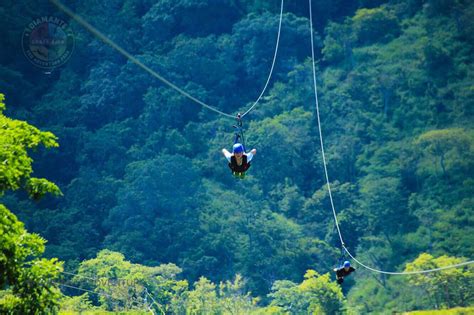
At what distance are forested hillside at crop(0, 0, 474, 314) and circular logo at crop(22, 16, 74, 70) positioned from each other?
2.02 feet

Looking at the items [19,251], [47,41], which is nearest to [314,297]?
[47,41]

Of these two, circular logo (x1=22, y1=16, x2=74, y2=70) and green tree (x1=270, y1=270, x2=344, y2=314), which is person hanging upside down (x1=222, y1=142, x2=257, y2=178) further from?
circular logo (x1=22, y1=16, x2=74, y2=70)

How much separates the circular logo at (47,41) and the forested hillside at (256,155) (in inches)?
24.2

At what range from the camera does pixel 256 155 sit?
55500 mm

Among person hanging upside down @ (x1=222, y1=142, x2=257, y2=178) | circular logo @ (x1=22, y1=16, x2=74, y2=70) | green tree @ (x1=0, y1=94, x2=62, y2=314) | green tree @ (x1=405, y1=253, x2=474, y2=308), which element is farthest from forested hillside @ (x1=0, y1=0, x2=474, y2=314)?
green tree @ (x1=0, y1=94, x2=62, y2=314)

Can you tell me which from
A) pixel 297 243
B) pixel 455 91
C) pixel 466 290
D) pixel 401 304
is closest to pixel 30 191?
pixel 466 290

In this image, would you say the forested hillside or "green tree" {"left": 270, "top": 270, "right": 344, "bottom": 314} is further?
the forested hillside

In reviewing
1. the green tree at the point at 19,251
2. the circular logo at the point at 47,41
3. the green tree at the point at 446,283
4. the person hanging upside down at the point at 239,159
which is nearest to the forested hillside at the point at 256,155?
the green tree at the point at 446,283

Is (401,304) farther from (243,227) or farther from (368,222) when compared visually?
(243,227)

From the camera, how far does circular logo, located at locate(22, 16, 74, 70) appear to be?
58812mm

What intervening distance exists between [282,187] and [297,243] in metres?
5.34

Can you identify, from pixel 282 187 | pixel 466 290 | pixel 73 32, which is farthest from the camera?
pixel 73 32

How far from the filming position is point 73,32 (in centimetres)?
6088

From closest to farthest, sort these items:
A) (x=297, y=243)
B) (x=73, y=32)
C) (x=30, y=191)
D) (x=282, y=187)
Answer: (x=30, y=191) < (x=297, y=243) < (x=282, y=187) < (x=73, y=32)
